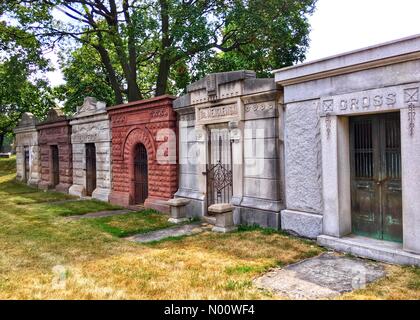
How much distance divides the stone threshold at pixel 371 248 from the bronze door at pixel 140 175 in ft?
21.6

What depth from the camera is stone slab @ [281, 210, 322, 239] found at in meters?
6.24

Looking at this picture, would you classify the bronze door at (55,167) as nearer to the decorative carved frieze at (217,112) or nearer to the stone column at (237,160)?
the decorative carved frieze at (217,112)

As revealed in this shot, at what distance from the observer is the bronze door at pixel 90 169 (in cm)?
1372

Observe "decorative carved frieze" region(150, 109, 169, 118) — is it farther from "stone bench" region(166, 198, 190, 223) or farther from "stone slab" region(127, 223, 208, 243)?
"stone slab" region(127, 223, 208, 243)

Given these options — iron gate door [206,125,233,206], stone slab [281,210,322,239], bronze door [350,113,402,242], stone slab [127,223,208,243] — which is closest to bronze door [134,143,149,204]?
iron gate door [206,125,233,206]

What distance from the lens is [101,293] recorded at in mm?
4133

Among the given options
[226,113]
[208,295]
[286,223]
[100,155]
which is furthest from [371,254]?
[100,155]

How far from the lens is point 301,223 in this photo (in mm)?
6520

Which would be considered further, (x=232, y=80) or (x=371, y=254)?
(x=232, y=80)

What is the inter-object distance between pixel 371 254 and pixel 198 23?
1041 cm

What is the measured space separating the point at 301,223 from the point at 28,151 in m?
17.1

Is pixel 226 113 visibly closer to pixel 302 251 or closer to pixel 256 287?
pixel 302 251

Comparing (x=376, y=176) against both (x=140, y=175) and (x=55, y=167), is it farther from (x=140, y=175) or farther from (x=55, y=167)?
(x=55, y=167)

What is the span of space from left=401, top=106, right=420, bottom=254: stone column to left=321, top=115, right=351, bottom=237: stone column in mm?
1048
